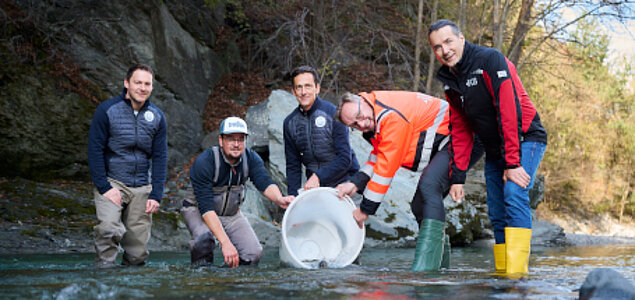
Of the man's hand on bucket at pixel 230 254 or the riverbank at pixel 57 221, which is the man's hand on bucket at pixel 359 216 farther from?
the riverbank at pixel 57 221

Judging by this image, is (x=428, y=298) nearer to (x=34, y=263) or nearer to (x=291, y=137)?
(x=291, y=137)

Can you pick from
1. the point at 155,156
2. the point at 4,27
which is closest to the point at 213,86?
the point at 4,27

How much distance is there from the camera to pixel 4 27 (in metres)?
9.71

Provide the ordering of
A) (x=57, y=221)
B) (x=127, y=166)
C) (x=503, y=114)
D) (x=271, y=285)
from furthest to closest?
(x=57, y=221)
(x=127, y=166)
(x=503, y=114)
(x=271, y=285)

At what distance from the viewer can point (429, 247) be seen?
3.66 metres

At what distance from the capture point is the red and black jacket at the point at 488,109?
3.41 metres

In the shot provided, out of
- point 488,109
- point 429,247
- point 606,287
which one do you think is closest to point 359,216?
point 429,247

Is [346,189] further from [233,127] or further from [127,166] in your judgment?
[127,166]

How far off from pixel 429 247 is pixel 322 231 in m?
1.28

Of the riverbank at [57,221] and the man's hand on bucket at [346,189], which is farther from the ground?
the man's hand on bucket at [346,189]

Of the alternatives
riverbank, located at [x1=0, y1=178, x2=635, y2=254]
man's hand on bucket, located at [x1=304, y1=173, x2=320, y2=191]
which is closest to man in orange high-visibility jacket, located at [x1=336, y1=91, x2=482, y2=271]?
man's hand on bucket, located at [x1=304, y1=173, x2=320, y2=191]

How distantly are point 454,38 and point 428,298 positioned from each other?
178 centimetres

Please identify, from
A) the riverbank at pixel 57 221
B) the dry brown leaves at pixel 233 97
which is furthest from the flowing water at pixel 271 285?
the dry brown leaves at pixel 233 97

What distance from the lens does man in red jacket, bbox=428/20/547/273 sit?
342 cm
